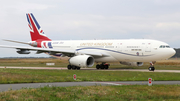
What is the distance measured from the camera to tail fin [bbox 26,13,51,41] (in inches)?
1801

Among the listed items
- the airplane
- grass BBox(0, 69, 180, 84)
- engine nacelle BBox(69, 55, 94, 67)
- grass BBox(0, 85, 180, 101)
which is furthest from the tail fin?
grass BBox(0, 85, 180, 101)

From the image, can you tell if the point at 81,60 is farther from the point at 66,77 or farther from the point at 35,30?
the point at 35,30

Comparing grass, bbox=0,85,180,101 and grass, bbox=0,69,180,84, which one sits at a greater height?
grass, bbox=0,69,180,84

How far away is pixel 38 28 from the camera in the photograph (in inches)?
1816

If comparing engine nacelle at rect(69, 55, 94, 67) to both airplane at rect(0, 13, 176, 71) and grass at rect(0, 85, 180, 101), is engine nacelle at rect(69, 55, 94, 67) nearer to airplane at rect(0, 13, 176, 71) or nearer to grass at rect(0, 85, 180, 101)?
airplane at rect(0, 13, 176, 71)

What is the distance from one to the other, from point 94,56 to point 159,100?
85.3 ft

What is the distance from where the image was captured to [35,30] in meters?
45.9

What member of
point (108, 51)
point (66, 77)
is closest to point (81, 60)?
point (108, 51)

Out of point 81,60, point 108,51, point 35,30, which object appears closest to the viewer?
point 81,60

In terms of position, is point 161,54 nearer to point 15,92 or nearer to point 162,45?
point 162,45

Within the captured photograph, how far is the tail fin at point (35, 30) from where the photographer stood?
4575cm

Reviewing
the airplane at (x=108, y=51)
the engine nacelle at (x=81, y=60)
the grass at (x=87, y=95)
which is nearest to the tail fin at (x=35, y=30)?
the airplane at (x=108, y=51)

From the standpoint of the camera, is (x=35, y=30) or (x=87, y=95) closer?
(x=87, y=95)

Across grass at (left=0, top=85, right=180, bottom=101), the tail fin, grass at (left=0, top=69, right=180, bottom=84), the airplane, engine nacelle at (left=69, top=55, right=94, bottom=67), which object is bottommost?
grass at (left=0, top=85, right=180, bottom=101)
